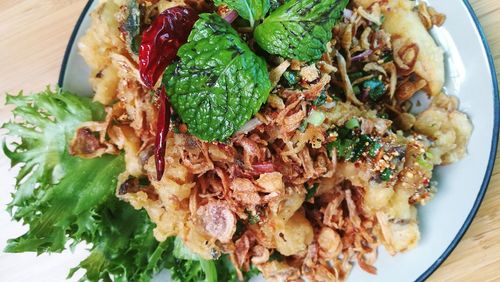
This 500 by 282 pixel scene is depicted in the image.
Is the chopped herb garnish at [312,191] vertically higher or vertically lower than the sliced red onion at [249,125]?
lower

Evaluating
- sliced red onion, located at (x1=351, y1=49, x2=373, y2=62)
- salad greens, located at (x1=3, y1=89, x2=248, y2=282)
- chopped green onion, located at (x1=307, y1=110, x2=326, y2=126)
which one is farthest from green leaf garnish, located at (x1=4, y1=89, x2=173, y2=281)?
sliced red onion, located at (x1=351, y1=49, x2=373, y2=62)

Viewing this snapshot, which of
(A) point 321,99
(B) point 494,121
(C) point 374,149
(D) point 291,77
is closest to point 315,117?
(A) point 321,99

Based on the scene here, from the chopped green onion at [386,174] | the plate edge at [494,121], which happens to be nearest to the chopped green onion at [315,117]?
the chopped green onion at [386,174]

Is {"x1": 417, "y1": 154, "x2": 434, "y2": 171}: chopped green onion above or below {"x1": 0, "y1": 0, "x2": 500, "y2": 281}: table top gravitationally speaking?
below

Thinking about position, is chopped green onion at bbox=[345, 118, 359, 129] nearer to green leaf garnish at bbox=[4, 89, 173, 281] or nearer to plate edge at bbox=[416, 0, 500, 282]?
plate edge at bbox=[416, 0, 500, 282]

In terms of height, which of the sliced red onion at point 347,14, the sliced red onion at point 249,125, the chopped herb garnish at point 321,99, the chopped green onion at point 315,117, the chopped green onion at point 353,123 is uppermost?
the sliced red onion at point 347,14

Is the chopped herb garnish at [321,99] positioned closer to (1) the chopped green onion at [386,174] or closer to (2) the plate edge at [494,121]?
(1) the chopped green onion at [386,174]

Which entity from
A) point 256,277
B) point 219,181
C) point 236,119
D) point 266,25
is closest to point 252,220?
point 219,181
